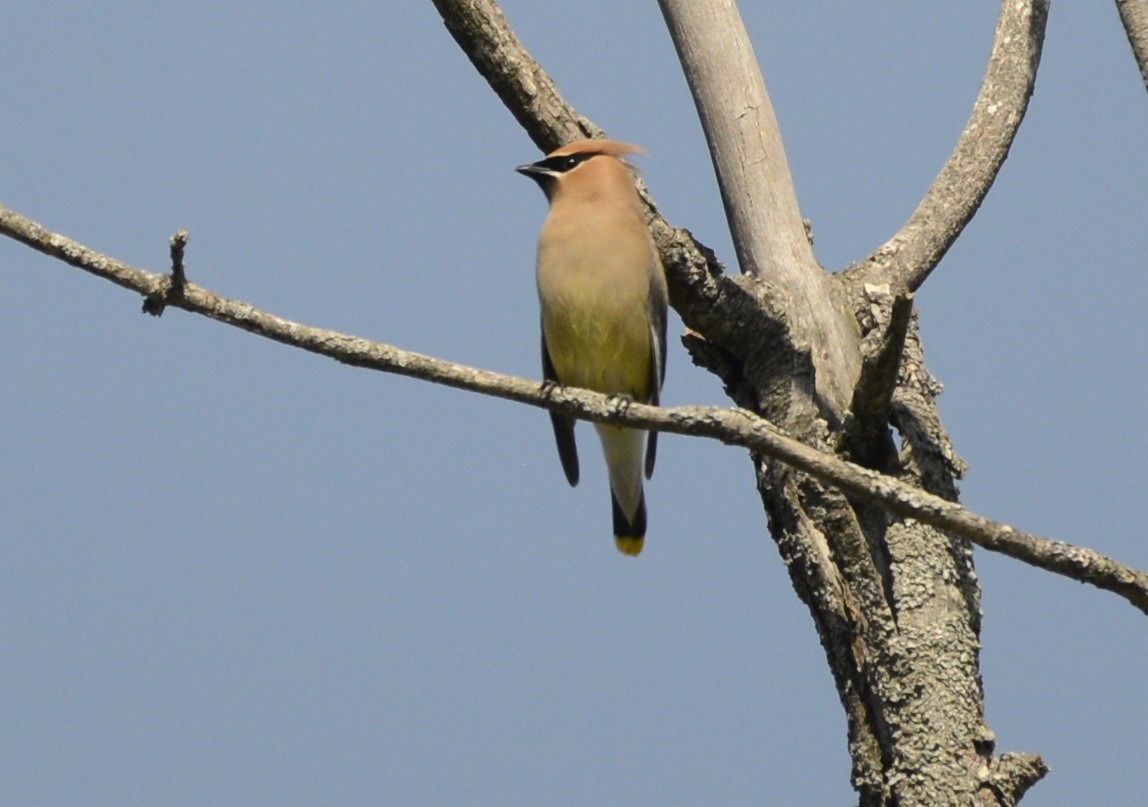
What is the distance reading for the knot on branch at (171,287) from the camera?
322cm

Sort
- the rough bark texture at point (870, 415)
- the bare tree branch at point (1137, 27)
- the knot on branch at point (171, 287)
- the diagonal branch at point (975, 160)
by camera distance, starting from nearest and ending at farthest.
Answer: the knot on branch at point (171, 287)
the rough bark texture at point (870, 415)
the bare tree branch at point (1137, 27)
the diagonal branch at point (975, 160)

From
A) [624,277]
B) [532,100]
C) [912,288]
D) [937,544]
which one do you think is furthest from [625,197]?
[937,544]

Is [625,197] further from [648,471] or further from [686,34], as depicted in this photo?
[648,471]

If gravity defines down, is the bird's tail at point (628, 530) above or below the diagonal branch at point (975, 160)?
below

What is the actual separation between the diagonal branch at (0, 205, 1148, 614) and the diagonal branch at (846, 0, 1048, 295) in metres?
1.42

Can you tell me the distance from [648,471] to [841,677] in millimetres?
1730

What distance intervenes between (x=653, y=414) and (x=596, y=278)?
5.32 ft

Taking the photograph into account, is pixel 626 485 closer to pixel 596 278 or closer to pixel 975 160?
pixel 596 278

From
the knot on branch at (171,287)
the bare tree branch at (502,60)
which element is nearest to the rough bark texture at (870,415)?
the bare tree branch at (502,60)

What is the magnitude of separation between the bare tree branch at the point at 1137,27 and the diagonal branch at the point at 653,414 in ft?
4.21

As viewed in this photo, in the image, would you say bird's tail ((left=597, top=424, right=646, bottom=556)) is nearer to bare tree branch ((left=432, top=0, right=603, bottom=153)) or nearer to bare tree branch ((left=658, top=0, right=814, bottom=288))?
bare tree branch ((left=658, top=0, right=814, bottom=288))

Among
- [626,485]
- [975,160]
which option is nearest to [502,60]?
[975,160]

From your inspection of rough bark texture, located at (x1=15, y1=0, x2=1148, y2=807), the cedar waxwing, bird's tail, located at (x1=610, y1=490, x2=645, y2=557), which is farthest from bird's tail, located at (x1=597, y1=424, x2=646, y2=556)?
rough bark texture, located at (x1=15, y1=0, x2=1148, y2=807)

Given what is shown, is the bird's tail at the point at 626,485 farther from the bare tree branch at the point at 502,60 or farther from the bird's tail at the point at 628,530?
the bare tree branch at the point at 502,60
